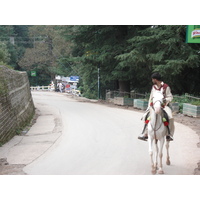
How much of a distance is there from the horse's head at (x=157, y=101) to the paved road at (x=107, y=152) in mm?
1712

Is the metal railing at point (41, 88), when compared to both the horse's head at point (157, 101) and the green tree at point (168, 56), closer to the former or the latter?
the green tree at point (168, 56)

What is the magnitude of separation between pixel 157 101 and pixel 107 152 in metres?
3.18

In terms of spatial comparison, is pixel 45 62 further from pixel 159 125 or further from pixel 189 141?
pixel 159 125

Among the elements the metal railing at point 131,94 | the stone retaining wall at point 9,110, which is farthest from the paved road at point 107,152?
the metal railing at point 131,94

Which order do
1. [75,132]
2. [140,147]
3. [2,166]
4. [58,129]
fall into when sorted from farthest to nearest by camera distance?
[58,129]
[75,132]
[140,147]
[2,166]

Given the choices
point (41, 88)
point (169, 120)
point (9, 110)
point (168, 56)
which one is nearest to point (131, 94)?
point (168, 56)

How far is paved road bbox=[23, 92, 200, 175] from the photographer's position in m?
7.84

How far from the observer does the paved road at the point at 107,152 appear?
7844 mm

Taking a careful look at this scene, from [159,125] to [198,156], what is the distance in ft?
7.84

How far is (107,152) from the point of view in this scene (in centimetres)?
966

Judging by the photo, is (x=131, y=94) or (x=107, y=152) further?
(x=131, y=94)

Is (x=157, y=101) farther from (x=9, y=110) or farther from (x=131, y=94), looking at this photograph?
(x=131, y=94)

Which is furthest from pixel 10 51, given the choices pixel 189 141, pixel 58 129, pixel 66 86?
pixel 66 86
